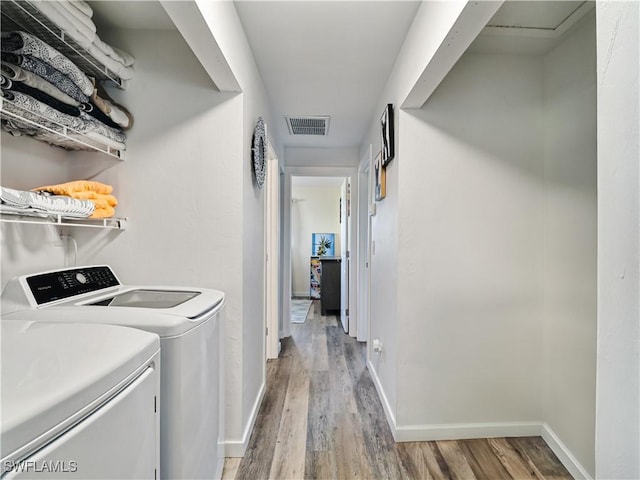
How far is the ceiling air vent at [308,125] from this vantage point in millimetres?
2785

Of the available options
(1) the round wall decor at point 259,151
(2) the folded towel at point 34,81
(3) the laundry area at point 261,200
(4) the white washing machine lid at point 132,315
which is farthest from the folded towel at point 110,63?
(4) the white washing machine lid at point 132,315

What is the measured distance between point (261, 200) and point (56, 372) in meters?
1.71

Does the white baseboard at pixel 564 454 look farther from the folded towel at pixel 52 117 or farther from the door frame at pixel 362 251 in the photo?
the folded towel at pixel 52 117

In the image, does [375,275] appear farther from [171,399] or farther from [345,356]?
[171,399]

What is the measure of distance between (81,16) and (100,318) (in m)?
1.18

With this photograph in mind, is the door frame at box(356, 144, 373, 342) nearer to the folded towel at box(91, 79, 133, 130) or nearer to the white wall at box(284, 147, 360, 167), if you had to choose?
the white wall at box(284, 147, 360, 167)

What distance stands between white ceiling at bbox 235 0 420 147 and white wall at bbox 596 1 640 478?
1.25 metres

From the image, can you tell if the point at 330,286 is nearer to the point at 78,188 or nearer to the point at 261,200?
the point at 261,200

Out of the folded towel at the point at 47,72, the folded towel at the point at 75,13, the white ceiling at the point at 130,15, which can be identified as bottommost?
the folded towel at the point at 47,72

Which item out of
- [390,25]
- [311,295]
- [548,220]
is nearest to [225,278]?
[390,25]

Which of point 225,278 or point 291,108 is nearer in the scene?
point 225,278

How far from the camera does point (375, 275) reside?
254cm

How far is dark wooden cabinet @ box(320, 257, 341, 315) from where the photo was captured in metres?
4.90

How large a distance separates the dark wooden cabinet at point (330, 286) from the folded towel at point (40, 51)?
159 inches
